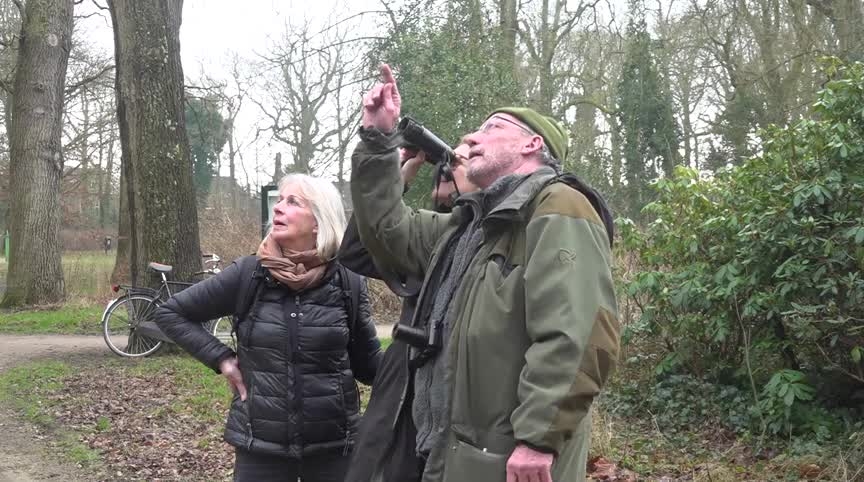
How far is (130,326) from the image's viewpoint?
34.6 feet

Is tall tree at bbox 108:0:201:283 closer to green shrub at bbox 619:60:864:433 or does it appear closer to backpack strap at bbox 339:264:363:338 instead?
green shrub at bbox 619:60:864:433

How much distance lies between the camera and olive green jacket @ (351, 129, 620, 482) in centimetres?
214

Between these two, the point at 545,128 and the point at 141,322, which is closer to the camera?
the point at 545,128

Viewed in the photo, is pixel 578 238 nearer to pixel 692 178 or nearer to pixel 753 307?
pixel 753 307

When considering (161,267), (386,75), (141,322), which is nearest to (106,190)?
(141,322)

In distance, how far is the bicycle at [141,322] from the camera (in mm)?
9609

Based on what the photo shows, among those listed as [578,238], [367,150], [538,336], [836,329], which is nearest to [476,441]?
[538,336]

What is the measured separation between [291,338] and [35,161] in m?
14.3

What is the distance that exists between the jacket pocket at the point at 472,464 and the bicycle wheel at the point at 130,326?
779 centimetres

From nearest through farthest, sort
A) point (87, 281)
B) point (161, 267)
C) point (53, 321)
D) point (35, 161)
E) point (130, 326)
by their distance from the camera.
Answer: point (161, 267) → point (130, 326) → point (53, 321) → point (35, 161) → point (87, 281)

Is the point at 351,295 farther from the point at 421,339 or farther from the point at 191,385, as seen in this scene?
the point at 191,385

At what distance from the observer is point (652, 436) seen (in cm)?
682

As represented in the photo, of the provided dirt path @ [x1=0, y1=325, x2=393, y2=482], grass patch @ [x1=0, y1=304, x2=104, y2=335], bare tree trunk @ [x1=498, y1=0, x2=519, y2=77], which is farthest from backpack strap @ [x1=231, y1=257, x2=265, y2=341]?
bare tree trunk @ [x1=498, y1=0, x2=519, y2=77]

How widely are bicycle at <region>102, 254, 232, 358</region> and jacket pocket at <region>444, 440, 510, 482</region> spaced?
689cm
